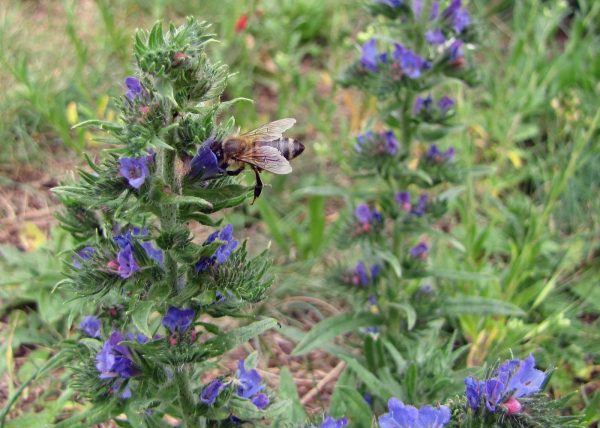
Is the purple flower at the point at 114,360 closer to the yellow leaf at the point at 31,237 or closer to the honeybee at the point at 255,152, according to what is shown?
the honeybee at the point at 255,152

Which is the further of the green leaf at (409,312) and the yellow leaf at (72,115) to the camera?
the yellow leaf at (72,115)

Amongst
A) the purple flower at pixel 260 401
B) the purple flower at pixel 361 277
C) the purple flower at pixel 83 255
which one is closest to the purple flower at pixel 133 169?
the purple flower at pixel 83 255

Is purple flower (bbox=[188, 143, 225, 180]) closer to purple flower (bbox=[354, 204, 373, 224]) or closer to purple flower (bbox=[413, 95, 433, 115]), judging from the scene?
purple flower (bbox=[354, 204, 373, 224])

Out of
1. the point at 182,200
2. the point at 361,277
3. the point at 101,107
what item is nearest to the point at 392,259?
the point at 361,277

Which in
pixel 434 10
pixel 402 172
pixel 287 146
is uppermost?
pixel 434 10

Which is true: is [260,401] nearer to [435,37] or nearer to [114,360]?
[114,360]

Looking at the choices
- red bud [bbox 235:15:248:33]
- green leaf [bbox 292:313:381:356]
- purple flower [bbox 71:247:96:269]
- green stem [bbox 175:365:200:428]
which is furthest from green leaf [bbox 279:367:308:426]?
red bud [bbox 235:15:248:33]

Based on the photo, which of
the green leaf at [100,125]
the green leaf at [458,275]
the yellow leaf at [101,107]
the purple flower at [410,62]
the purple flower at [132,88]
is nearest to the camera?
the green leaf at [100,125]
